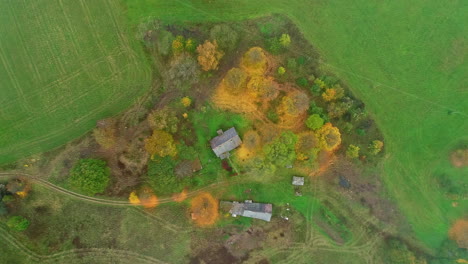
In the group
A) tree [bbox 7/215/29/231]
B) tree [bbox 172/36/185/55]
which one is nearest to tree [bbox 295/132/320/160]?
tree [bbox 172/36/185/55]

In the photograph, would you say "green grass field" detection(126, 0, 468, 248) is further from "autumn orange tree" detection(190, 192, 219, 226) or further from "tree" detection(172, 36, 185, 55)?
"autumn orange tree" detection(190, 192, 219, 226)

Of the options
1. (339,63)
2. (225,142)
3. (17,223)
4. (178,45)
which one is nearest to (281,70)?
(339,63)

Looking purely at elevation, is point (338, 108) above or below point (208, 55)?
below

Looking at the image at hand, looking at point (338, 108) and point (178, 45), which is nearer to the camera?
point (178, 45)

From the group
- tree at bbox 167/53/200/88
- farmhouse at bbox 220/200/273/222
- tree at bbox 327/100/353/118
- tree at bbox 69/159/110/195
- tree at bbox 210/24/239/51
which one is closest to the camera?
tree at bbox 69/159/110/195

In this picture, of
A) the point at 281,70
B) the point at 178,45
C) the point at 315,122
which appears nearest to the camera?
the point at 315,122

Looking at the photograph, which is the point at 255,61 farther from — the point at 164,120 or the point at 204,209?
the point at 204,209
